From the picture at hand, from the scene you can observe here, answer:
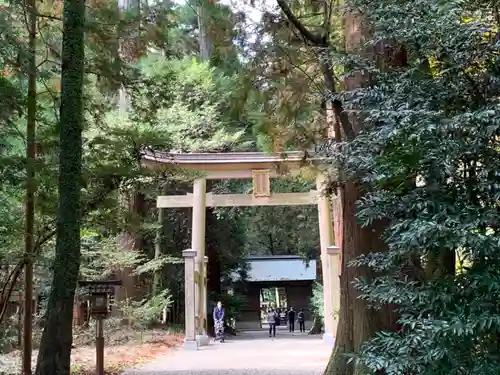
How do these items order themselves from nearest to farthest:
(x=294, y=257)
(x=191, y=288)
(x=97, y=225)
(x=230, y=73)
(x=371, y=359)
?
(x=371, y=359)
(x=230, y=73)
(x=97, y=225)
(x=191, y=288)
(x=294, y=257)

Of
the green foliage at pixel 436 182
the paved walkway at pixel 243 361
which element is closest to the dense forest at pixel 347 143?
the green foliage at pixel 436 182

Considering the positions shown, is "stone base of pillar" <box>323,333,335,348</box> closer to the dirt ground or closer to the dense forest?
the dirt ground

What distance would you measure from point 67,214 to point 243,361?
5688 millimetres

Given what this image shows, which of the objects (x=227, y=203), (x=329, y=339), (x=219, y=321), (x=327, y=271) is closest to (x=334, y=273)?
(x=327, y=271)

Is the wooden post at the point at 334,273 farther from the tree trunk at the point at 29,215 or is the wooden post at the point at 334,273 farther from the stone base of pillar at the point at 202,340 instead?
the tree trunk at the point at 29,215

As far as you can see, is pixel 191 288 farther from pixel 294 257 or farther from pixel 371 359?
pixel 294 257

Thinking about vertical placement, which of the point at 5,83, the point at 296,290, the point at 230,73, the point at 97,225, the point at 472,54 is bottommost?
the point at 296,290

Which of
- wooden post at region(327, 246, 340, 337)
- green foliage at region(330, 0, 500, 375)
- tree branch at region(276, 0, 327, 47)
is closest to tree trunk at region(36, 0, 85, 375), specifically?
tree branch at region(276, 0, 327, 47)

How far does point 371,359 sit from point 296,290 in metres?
23.1

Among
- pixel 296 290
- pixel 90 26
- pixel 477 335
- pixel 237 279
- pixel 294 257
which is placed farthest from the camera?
pixel 296 290

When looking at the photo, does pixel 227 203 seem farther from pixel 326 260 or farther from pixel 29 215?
pixel 29 215

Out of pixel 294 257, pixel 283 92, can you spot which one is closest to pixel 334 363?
pixel 283 92

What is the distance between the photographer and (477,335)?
2.72 metres

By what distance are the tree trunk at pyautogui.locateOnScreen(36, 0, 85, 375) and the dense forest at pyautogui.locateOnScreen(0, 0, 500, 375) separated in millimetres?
13
